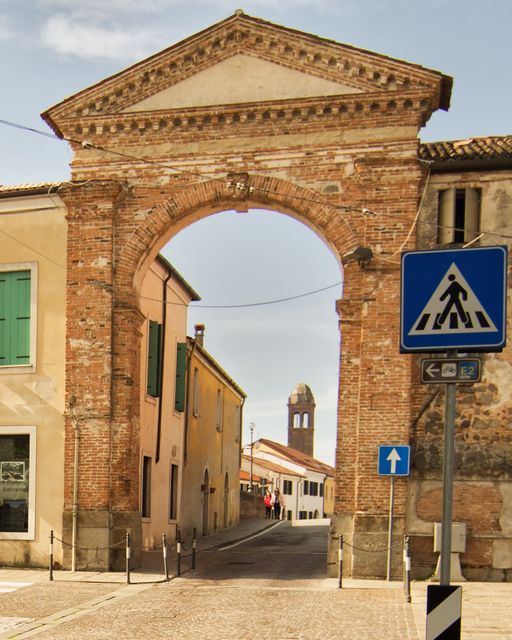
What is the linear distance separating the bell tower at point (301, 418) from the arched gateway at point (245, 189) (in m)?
83.7

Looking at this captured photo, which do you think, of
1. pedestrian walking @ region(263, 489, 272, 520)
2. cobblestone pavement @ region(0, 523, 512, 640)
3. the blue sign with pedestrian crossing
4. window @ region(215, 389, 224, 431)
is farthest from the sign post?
pedestrian walking @ region(263, 489, 272, 520)

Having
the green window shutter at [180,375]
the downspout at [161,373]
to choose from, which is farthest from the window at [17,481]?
the green window shutter at [180,375]

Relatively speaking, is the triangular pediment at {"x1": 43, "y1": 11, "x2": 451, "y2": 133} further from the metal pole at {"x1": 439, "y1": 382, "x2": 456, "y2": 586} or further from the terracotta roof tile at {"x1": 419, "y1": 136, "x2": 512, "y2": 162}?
the metal pole at {"x1": 439, "y1": 382, "x2": 456, "y2": 586}

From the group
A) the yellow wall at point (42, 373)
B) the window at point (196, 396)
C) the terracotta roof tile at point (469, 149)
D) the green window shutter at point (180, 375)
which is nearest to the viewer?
the terracotta roof tile at point (469, 149)

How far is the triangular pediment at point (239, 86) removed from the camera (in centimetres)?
1834

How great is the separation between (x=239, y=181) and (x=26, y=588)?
339 inches

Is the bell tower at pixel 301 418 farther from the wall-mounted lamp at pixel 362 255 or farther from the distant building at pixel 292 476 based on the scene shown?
the wall-mounted lamp at pixel 362 255

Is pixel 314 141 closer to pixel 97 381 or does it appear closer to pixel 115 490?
pixel 97 381

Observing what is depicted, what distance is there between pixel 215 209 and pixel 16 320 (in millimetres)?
4765

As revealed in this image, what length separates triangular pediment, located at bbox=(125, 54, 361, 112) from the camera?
1834cm

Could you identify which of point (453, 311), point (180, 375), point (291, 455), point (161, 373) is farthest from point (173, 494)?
point (291, 455)

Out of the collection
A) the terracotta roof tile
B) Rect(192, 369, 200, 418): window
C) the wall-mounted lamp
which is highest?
the terracotta roof tile

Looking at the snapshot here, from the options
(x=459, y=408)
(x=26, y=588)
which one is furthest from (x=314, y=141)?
(x=26, y=588)

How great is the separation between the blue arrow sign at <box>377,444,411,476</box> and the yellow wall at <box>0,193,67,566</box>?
6.45m
